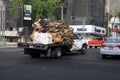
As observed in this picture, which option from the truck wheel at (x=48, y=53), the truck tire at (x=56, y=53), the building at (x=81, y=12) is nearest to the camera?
the truck wheel at (x=48, y=53)

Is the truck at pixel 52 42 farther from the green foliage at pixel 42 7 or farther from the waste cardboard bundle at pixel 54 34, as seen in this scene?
the green foliage at pixel 42 7

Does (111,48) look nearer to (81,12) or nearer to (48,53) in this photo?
(48,53)

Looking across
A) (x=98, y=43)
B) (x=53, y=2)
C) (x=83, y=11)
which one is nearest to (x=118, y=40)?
(x=98, y=43)

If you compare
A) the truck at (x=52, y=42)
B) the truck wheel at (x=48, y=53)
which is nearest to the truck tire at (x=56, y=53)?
the truck at (x=52, y=42)

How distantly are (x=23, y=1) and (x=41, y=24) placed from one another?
41.3m

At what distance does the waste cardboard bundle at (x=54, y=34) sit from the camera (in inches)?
923

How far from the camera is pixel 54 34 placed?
78.6 feet

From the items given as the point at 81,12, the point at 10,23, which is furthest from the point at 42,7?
the point at 81,12

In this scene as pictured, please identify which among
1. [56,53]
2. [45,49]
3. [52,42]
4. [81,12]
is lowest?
[56,53]

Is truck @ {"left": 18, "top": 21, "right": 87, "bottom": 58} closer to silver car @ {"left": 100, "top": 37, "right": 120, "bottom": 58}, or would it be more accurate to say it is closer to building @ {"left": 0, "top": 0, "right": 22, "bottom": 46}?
silver car @ {"left": 100, "top": 37, "right": 120, "bottom": 58}

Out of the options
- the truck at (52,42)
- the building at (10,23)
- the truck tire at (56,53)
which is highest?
the building at (10,23)

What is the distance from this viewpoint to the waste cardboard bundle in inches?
923

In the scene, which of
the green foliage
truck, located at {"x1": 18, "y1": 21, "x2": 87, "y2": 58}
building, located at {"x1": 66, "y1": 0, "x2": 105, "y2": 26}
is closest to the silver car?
truck, located at {"x1": 18, "y1": 21, "x2": 87, "y2": 58}

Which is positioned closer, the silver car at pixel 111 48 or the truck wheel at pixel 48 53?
the silver car at pixel 111 48
